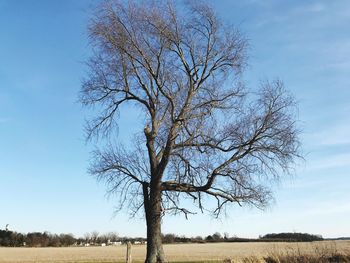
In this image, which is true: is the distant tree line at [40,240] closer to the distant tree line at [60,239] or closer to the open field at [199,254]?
the distant tree line at [60,239]

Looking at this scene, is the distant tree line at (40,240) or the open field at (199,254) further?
the distant tree line at (40,240)

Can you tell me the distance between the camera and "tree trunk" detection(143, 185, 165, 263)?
2248 cm

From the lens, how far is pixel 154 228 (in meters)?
22.8

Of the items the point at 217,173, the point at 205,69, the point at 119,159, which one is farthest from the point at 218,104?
the point at 119,159

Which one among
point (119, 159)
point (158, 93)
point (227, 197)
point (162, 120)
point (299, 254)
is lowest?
point (299, 254)

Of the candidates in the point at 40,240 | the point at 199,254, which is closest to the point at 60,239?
the point at 40,240

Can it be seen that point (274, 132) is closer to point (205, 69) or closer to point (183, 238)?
point (205, 69)

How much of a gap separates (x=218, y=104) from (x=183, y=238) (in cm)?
7464

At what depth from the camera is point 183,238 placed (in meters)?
93.8

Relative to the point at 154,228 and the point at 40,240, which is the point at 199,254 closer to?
the point at 154,228

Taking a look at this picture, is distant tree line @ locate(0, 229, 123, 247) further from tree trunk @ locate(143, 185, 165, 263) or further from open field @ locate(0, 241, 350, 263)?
tree trunk @ locate(143, 185, 165, 263)

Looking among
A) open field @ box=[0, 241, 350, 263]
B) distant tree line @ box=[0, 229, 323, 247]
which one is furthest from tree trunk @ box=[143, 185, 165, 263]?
distant tree line @ box=[0, 229, 323, 247]

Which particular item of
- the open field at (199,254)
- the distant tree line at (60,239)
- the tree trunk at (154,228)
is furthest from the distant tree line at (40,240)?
the tree trunk at (154,228)

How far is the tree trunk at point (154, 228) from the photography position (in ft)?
73.8
